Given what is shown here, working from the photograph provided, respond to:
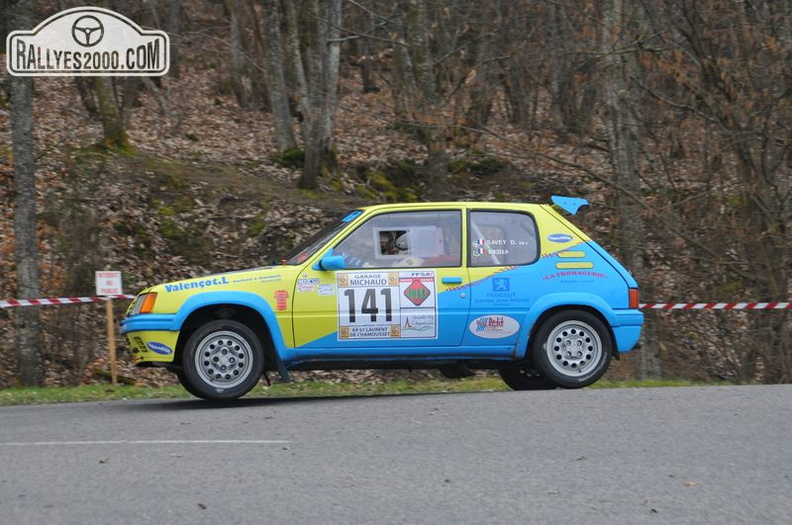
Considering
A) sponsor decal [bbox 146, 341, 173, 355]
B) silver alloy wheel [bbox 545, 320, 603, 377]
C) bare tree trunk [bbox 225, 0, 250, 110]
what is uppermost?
bare tree trunk [bbox 225, 0, 250, 110]

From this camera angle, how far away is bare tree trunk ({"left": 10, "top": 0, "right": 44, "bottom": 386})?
14961mm

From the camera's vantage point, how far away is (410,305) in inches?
428

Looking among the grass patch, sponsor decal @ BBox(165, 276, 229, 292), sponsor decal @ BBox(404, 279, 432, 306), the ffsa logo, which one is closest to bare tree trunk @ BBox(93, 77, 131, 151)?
the ffsa logo

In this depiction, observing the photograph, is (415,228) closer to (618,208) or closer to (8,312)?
(618,208)

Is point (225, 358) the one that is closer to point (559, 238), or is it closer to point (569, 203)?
point (559, 238)

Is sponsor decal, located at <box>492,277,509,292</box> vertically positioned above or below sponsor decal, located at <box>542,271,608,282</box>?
below

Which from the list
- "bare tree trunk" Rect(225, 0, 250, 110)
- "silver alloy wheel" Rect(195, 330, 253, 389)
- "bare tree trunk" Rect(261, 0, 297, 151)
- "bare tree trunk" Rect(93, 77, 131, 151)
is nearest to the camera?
"silver alloy wheel" Rect(195, 330, 253, 389)

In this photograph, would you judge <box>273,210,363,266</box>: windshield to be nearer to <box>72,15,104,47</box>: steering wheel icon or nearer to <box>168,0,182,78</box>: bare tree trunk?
<box>72,15,104,47</box>: steering wheel icon

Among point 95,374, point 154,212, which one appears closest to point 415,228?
point 95,374

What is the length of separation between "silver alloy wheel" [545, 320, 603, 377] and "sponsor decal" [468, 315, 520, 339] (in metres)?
0.43

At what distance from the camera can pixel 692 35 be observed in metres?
16.8

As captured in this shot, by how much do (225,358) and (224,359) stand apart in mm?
15

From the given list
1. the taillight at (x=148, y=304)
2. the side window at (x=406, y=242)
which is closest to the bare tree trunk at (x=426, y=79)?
the side window at (x=406, y=242)

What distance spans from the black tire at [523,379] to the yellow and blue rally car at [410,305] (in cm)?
63
